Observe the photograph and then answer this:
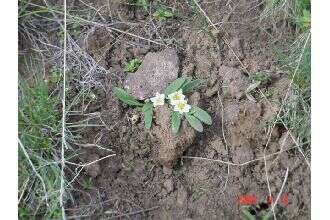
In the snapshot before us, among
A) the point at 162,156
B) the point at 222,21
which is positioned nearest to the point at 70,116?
the point at 162,156

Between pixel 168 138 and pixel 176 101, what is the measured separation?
18cm

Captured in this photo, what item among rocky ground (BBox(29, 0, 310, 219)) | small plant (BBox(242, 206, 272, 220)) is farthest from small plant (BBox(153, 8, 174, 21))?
small plant (BBox(242, 206, 272, 220))

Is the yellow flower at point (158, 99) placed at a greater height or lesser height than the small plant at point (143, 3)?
lesser

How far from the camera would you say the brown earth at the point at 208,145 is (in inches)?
89.2

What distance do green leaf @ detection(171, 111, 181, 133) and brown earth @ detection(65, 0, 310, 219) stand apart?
0.41 feet

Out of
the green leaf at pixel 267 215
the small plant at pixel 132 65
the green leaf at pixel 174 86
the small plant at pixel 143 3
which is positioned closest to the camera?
the green leaf at pixel 267 215

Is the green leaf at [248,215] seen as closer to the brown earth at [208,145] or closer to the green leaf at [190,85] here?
the brown earth at [208,145]

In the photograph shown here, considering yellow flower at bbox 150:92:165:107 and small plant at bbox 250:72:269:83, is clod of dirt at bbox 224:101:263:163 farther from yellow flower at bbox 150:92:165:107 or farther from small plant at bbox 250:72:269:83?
yellow flower at bbox 150:92:165:107

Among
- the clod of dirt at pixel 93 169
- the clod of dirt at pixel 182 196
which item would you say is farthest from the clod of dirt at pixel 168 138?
the clod of dirt at pixel 93 169

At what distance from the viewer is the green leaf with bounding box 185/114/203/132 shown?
7.54ft

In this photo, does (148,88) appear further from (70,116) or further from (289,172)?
(289,172)

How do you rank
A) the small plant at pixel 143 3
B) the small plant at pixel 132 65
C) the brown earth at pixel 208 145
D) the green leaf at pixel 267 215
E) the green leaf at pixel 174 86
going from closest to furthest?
1. the green leaf at pixel 267 215
2. the brown earth at pixel 208 145
3. the green leaf at pixel 174 86
4. the small plant at pixel 132 65
5. the small plant at pixel 143 3

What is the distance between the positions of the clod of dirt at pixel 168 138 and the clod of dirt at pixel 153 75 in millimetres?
131

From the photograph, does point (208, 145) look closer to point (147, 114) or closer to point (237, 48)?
point (147, 114)
